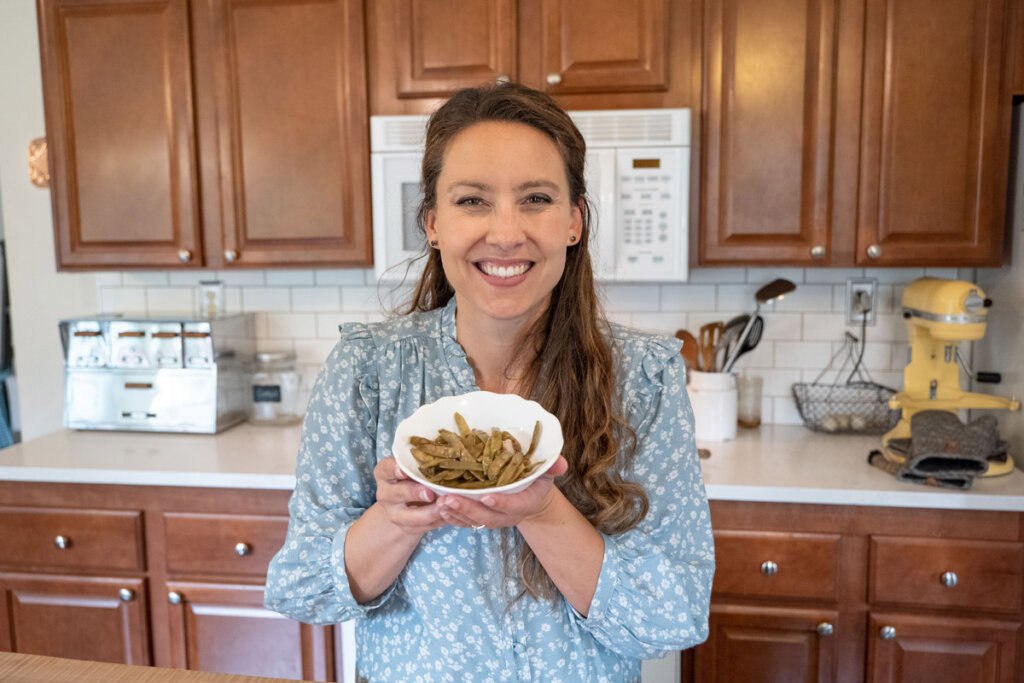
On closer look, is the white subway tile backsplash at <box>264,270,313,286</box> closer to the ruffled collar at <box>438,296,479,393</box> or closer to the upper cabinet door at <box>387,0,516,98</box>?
the upper cabinet door at <box>387,0,516,98</box>

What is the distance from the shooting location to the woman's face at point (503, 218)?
3.34 ft

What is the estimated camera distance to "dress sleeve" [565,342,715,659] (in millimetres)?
1008

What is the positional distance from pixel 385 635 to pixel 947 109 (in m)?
1.87

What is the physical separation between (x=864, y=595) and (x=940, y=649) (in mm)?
210

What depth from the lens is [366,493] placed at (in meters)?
1.14

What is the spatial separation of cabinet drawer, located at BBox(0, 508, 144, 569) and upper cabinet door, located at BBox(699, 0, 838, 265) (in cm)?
179

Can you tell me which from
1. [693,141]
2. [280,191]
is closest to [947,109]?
[693,141]

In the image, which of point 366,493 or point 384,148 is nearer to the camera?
point 366,493

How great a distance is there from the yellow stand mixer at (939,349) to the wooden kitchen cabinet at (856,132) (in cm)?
12

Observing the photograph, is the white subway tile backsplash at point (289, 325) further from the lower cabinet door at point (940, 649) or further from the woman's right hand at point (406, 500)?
the lower cabinet door at point (940, 649)

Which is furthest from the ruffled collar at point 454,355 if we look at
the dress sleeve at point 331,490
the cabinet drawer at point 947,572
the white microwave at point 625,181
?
the cabinet drawer at point 947,572

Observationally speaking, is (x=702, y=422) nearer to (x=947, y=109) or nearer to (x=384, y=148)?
(x=947, y=109)

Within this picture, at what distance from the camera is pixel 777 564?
1.79m

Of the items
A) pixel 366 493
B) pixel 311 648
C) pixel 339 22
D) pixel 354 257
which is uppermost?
pixel 339 22
